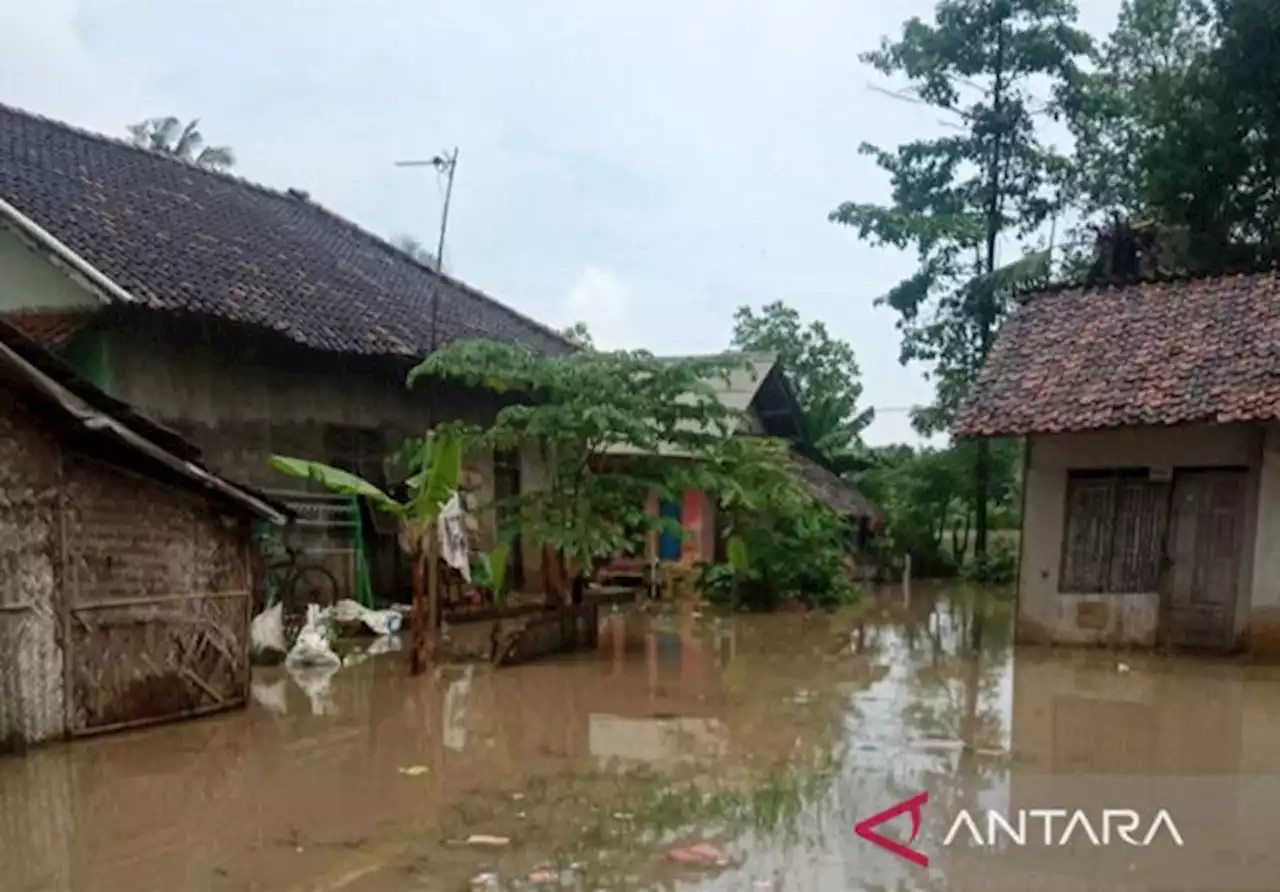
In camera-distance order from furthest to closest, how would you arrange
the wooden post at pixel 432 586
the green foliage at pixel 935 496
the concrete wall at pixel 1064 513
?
the green foliage at pixel 935 496 < the concrete wall at pixel 1064 513 < the wooden post at pixel 432 586

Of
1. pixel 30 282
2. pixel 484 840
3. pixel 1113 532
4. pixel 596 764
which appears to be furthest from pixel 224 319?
pixel 1113 532

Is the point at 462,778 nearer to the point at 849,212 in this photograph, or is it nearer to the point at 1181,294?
the point at 1181,294

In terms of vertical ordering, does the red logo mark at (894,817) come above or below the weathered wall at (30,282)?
below

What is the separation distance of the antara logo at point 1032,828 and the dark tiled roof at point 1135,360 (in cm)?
685

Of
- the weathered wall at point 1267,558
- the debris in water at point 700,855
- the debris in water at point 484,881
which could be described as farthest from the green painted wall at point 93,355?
the weathered wall at point 1267,558

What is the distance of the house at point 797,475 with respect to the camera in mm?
20181

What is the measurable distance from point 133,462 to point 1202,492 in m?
10.7

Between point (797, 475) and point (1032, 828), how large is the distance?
14.6m

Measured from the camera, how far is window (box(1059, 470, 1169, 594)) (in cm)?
1312

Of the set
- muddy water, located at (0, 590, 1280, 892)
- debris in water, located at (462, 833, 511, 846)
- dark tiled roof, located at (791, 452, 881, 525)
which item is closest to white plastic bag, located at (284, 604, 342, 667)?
muddy water, located at (0, 590, 1280, 892)

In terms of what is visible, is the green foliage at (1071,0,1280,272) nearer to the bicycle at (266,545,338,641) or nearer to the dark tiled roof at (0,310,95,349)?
Result: the bicycle at (266,545,338,641)

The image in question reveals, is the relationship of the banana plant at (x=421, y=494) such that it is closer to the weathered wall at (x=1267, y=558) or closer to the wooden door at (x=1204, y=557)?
the wooden door at (x=1204, y=557)

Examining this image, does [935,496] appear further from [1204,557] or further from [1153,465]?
[1204,557]

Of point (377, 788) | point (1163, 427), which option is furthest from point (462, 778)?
point (1163, 427)
